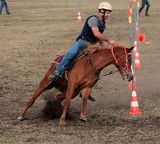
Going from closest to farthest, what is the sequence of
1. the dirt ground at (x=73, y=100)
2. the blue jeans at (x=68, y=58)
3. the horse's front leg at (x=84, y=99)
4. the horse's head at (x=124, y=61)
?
the dirt ground at (x=73, y=100), the horse's head at (x=124, y=61), the horse's front leg at (x=84, y=99), the blue jeans at (x=68, y=58)

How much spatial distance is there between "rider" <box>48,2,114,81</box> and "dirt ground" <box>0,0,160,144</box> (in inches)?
37.3

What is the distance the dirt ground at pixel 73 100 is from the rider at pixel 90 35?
0.95 meters

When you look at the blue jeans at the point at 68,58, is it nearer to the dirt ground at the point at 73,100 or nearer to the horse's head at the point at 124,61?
→ the horse's head at the point at 124,61

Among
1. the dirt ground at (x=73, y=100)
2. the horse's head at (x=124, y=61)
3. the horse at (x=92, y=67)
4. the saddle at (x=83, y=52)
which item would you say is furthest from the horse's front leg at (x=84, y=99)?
the horse's head at (x=124, y=61)

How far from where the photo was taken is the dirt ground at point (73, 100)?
7.65 meters

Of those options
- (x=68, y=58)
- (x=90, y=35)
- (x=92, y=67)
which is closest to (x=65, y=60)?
(x=68, y=58)

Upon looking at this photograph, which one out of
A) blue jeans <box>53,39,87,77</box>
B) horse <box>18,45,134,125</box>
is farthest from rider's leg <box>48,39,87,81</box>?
horse <box>18,45,134,125</box>

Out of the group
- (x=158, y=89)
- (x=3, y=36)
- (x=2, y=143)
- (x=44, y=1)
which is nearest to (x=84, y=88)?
(x=2, y=143)

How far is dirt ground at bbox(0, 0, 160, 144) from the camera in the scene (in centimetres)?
765

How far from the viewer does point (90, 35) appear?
28.8ft

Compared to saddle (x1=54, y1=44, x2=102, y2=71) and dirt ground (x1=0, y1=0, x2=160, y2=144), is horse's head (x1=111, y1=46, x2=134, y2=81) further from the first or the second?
dirt ground (x1=0, y1=0, x2=160, y2=144)

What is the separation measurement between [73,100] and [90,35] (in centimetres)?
228

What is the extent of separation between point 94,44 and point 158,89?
3447mm

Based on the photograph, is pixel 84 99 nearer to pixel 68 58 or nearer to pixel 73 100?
pixel 68 58
